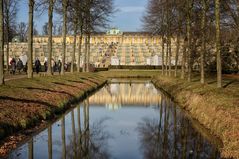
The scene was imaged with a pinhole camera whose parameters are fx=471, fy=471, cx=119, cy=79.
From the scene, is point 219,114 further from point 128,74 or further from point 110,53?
point 110,53

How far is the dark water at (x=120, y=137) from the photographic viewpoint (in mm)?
14321

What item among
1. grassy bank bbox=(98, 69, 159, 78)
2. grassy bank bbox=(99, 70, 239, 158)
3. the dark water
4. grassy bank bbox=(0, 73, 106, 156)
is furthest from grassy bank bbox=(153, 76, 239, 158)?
grassy bank bbox=(98, 69, 159, 78)

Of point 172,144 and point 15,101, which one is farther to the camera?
point 15,101

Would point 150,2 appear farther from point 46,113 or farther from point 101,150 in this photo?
point 101,150

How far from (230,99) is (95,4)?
36.5 meters

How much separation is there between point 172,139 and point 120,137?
195 cm

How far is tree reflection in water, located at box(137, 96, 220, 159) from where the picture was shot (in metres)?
14.4

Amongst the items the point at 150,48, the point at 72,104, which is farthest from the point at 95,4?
the point at 150,48

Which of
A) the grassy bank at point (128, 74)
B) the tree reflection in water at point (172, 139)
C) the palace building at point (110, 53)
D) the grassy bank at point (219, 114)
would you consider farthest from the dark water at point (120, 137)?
the palace building at point (110, 53)

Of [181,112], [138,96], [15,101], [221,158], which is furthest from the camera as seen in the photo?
[138,96]

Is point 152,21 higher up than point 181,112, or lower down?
higher up

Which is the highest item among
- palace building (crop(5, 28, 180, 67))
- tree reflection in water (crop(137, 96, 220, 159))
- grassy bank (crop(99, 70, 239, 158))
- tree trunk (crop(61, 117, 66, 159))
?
palace building (crop(5, 28, 180, 67))

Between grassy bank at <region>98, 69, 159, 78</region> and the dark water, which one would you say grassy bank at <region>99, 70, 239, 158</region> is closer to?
the dark water

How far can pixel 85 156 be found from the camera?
13.9 m
